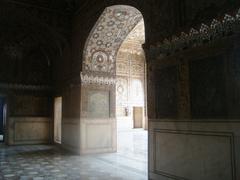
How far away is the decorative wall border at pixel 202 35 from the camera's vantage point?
290cm

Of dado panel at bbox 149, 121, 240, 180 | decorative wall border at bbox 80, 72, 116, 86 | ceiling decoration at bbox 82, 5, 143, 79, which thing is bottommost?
dado panel at bbox 149, 121, 240, 180

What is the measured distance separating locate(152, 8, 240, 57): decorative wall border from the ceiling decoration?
1.97 metres

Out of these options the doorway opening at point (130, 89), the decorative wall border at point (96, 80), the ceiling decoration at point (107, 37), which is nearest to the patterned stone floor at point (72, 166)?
the decorative wall border at point (96, 80)

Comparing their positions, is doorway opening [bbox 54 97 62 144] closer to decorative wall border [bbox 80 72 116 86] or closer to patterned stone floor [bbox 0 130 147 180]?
patterned stone floor [bbox 0 130 147 180]

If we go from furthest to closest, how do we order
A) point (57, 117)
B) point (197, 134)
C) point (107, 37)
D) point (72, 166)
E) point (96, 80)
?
point (57, 117), point (96, 80), point (107, 37), point (72, 166), point (197, 134)

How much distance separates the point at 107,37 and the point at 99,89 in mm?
1450

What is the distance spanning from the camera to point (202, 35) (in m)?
3.29

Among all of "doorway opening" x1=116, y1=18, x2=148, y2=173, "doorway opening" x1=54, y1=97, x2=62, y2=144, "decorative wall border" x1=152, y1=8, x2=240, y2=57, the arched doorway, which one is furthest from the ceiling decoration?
"doorway opening" x1=116, y1=18, x2=148, y2=173

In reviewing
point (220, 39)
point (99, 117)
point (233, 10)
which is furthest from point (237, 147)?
point (99, 117)

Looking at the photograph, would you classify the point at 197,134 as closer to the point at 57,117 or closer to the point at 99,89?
the point at 99,89

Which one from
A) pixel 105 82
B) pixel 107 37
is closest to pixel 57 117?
pixel 105 82

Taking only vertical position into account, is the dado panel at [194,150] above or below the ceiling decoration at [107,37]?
below

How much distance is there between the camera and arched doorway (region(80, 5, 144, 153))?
21.7 ft

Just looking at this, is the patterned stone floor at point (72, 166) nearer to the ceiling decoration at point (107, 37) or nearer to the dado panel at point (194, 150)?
the dado panel at point (194, 150)
